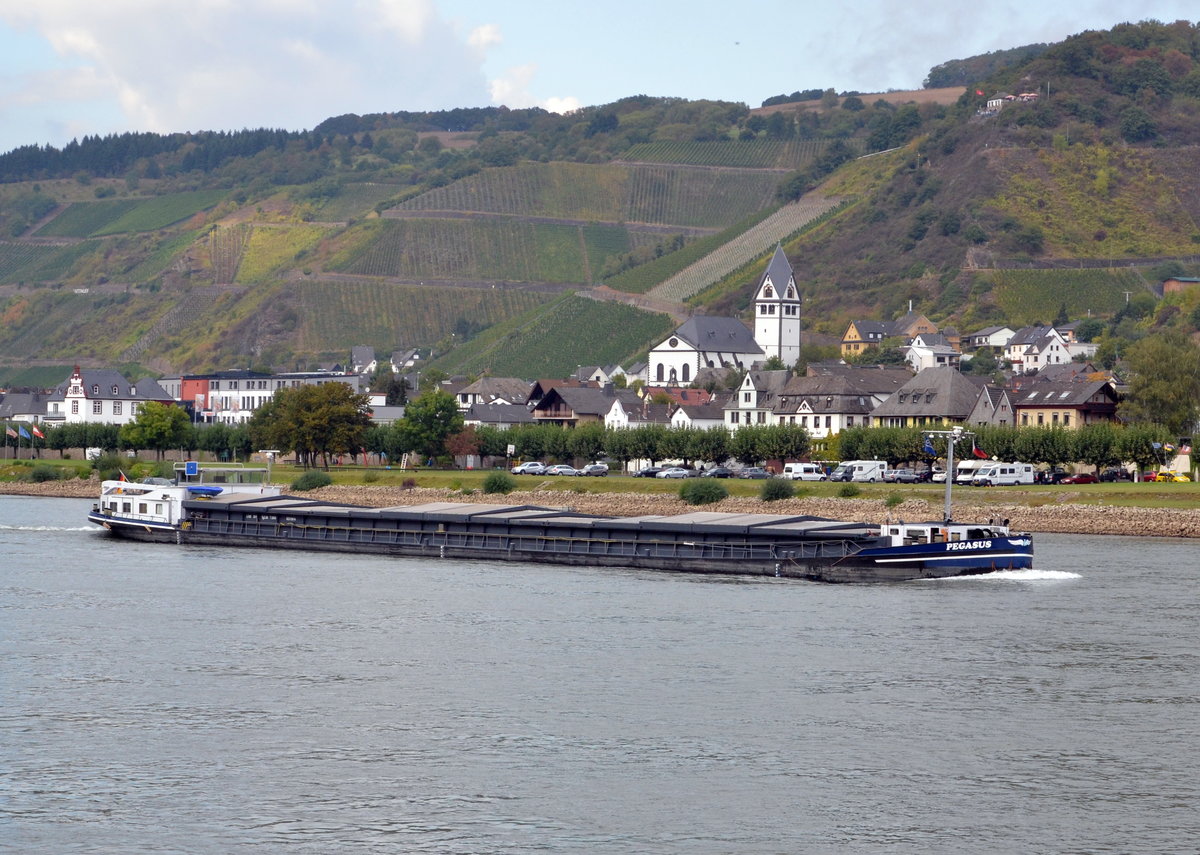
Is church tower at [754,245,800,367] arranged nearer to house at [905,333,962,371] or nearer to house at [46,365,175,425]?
house at [905,333,962,371]

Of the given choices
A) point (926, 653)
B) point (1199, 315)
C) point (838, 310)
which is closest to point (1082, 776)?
point (926, 653)

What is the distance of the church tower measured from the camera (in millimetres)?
167250

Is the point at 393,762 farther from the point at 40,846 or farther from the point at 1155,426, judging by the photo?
the point at 1155,426

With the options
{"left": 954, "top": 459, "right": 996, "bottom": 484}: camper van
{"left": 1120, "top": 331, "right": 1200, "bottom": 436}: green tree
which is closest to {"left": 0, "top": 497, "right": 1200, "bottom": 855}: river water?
{"left": 954, "top": 459, "right": 996, "bottom": 484}: camper van

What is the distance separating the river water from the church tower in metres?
116

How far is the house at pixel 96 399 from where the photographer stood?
470 ft

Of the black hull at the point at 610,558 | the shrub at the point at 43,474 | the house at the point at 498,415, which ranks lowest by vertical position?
the black hull at the point at 610,558

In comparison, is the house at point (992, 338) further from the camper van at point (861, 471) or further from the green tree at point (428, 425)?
the camper van at point (861, 471)

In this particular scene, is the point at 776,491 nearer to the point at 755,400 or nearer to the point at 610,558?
the point at 610,558

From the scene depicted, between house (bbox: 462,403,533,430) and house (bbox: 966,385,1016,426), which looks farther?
house (bbox: 462,403,533,430)

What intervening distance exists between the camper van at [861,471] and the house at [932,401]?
15.7 metres

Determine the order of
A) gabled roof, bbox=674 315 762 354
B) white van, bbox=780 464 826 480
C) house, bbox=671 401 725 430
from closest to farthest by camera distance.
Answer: white van, bbox=780 464 826 480, house, bbox=671 401 725 430, gabled roof, bbox=674 315 762 354

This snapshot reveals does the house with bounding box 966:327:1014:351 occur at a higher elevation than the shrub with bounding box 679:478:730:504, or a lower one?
higher

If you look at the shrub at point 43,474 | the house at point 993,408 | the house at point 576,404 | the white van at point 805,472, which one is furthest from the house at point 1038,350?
the shrub at point 43,474
